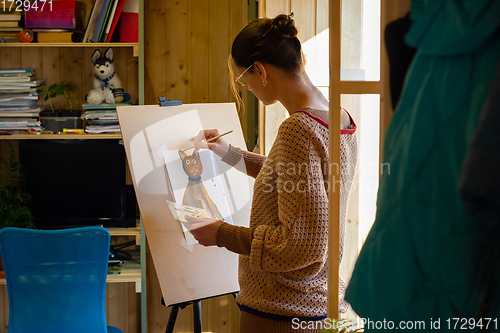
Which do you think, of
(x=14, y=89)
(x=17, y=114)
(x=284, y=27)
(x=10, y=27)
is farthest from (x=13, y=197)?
(x=284, y=27)

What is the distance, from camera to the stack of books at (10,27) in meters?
2.27

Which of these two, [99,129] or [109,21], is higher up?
[109,21]

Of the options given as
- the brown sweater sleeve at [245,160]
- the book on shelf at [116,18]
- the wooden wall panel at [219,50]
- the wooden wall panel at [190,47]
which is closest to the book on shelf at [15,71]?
the book on shelf at [116,18]

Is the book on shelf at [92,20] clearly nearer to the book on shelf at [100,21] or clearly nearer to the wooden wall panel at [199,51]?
the book on shelf at [100,21]

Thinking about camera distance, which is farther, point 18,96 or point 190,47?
point 190,47

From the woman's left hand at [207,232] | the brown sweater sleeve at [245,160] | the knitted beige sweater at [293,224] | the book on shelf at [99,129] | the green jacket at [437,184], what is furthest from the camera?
the book on shelf at [99,129]

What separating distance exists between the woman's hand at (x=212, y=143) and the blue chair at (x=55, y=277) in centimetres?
48

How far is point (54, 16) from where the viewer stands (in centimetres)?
225

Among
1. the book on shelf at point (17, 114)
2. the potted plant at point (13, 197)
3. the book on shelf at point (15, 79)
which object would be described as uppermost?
the book on shelf at point (15, 79)

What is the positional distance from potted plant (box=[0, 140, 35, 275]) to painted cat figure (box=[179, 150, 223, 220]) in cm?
105

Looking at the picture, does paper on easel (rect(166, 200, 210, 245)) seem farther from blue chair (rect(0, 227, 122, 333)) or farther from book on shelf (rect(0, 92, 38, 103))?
book on shelf (rect(0, 92, 38, 103))

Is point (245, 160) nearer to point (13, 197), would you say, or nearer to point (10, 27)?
point (13, 197)

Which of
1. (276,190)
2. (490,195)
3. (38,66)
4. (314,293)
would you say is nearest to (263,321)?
(314,293)

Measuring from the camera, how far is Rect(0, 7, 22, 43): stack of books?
227 centimetres
